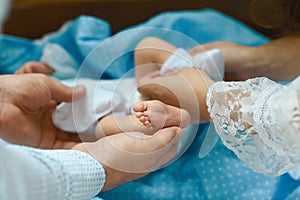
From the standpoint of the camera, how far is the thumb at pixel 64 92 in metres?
0.74

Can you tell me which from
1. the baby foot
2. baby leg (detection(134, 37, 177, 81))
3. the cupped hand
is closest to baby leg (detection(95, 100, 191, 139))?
the baby foot

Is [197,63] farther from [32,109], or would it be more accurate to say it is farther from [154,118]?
[32,109]

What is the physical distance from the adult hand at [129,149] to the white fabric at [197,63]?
121 millimetres

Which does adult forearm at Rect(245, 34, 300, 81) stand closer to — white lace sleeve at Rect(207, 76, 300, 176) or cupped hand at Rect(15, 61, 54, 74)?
white lace sleeve at Rect(207, 76, 300, 176)

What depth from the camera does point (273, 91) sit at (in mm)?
545

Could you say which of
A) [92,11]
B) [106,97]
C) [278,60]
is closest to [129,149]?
[106,97]

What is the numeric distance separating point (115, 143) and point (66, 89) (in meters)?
0.17

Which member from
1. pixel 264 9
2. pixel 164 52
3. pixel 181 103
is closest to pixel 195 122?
pixel 181 103

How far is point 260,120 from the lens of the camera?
21.3 inches

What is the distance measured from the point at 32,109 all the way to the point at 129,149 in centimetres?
19

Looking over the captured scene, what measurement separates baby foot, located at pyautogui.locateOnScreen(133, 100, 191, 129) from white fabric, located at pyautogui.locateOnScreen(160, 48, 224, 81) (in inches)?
3.9

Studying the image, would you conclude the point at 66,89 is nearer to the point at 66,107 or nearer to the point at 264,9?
the point at 66,107

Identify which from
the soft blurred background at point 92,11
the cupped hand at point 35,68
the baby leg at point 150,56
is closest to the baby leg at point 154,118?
the baby leg at point 150,56

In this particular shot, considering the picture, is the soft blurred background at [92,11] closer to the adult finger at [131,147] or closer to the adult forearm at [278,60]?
the adult forearm at [278,60]
